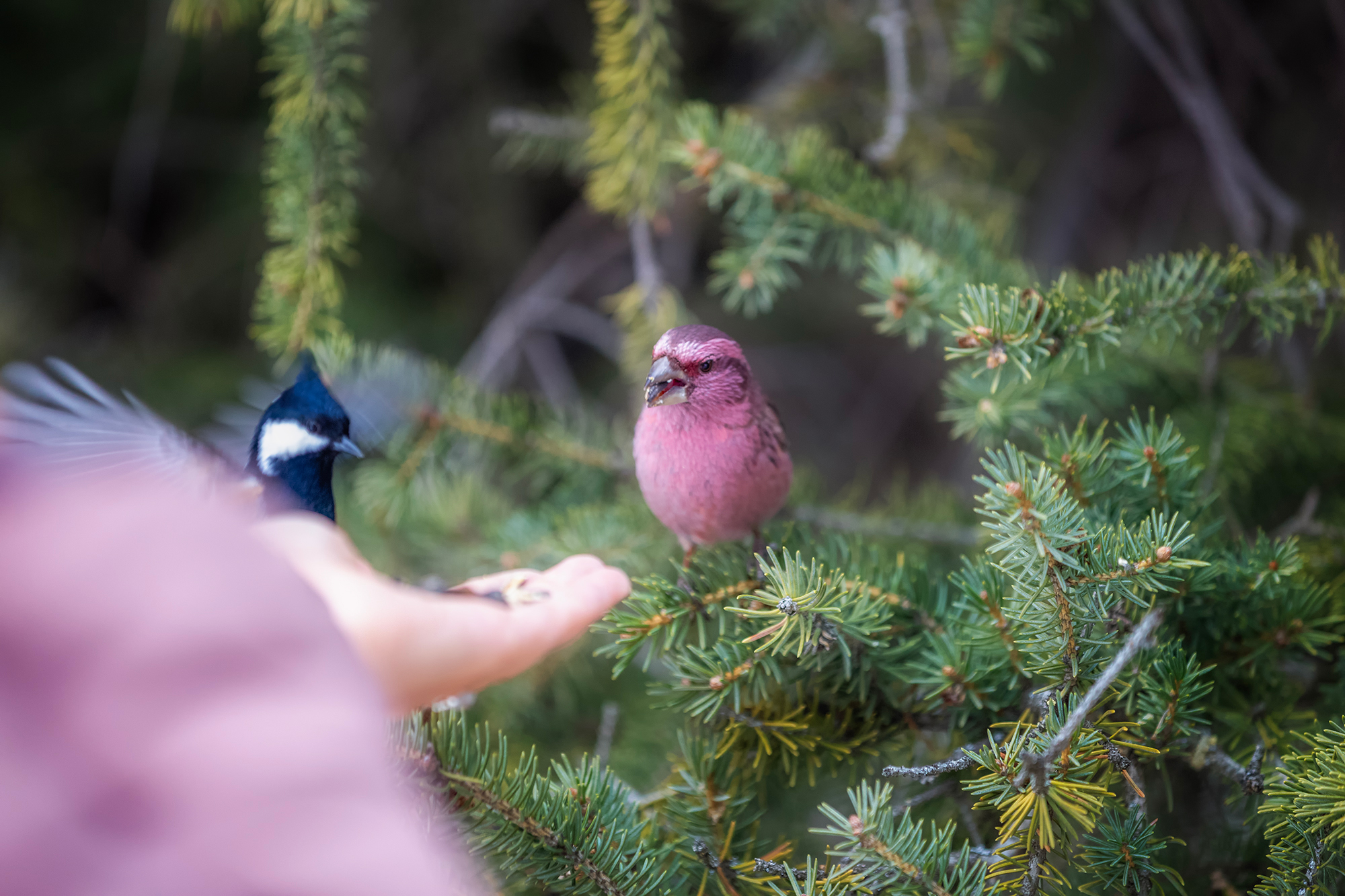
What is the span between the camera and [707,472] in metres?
1.40

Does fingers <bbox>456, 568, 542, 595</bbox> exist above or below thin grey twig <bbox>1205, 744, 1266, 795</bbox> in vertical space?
above

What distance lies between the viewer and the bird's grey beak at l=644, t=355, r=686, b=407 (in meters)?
1.39

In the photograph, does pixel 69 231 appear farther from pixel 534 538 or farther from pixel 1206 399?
pixel 1206 399

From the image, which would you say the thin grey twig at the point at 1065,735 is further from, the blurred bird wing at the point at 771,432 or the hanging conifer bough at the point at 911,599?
the blurred bird wing at the point at 771,432

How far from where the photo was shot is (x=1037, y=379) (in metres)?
1.40

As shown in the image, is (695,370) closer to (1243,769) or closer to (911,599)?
(911,599)

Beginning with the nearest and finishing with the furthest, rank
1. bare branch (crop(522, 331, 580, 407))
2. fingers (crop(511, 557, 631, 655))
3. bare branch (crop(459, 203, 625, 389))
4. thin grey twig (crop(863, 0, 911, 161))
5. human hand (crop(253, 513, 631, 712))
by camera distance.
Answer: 1. human hand (crop(253, 513, 631, 712))
2. fingers (crop(511, 557, 631, 655))
3. thin grey twig (crop(863, 0, 911, 161))
4. bare branch (crop(459, 203, 625, 389))
5. bare branch (crop(522, 331, 580, 407))

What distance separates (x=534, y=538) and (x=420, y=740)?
707 mm

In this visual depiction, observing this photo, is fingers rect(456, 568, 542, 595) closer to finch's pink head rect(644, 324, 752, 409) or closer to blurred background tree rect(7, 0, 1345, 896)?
blurred background tree rect(7, 0, 1345, 896)

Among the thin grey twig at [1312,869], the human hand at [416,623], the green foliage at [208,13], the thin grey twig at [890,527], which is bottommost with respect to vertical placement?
the thin grey twig at [890,527]

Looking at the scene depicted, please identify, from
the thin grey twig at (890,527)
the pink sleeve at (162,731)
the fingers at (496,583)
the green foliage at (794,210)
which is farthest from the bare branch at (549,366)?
the pink sleeve at (162,731)

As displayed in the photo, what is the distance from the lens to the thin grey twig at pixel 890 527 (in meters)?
1.66

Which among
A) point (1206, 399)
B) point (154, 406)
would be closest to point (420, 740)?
point (1206, 399)

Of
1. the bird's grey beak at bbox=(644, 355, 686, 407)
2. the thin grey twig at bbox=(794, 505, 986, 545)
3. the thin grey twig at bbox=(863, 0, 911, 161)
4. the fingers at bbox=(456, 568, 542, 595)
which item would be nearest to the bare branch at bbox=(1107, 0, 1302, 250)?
the thin grey twig at bbox=(863, 0, 911, 161)
